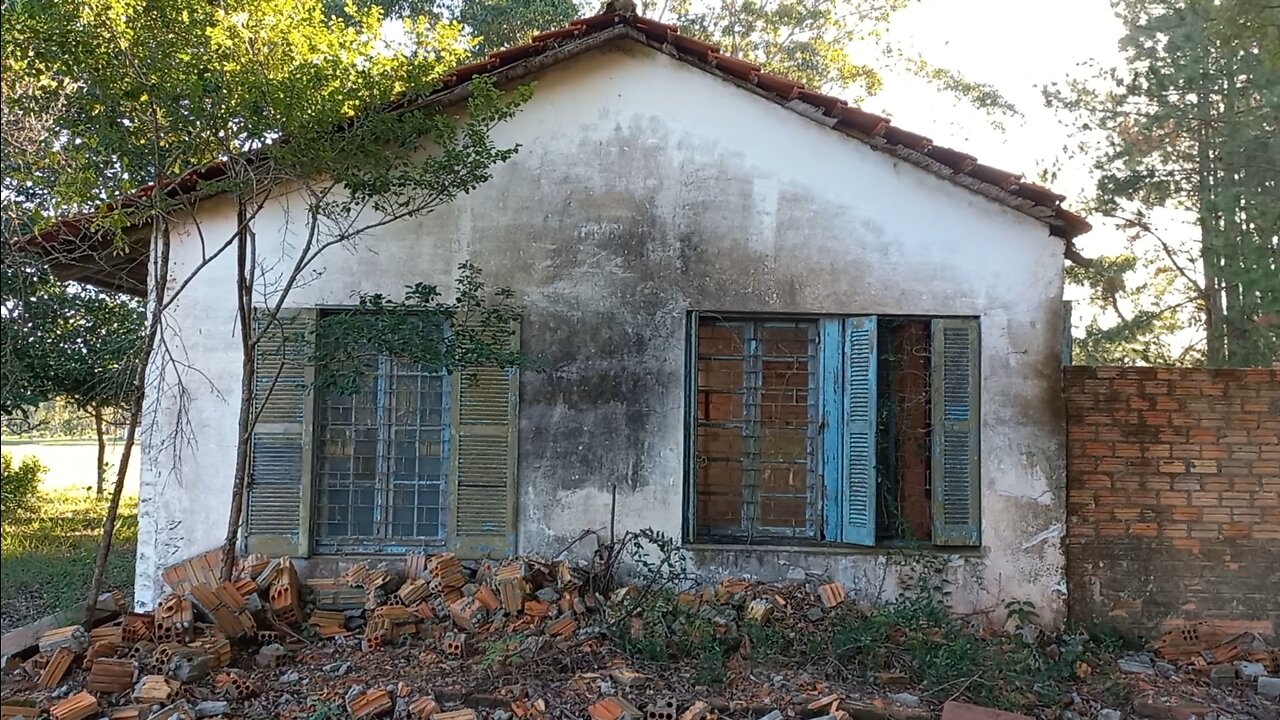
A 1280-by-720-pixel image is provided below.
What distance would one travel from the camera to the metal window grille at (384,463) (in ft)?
20.3

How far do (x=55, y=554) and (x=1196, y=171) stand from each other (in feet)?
41.9

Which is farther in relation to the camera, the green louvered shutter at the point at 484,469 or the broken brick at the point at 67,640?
the green louvered shutter at the point at 484,469

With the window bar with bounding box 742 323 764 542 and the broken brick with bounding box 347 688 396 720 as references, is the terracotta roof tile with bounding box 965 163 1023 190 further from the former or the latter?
the broken brick with bounding box 347 688 396 720

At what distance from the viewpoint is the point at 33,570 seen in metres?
7.25

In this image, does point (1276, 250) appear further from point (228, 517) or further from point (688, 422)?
point (228, 517)

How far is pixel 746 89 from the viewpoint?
6.24 m

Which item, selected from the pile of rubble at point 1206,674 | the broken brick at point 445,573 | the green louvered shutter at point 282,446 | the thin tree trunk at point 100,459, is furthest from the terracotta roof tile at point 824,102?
the thin tree trunk at point 100,459

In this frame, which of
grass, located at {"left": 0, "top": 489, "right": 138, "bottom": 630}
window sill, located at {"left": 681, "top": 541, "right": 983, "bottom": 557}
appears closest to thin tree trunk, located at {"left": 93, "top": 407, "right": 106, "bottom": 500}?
grass, located at {"left": 0, "top": 489, "right": 138, "bottom": 630}

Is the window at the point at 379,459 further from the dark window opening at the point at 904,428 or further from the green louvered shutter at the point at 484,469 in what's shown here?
the dark window opening at the point at 904,428

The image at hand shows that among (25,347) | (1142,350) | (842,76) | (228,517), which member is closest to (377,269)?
(228,517)

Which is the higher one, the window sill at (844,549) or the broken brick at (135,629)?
the window sill at (844,549)

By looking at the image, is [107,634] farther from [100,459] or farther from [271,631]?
[100,459]

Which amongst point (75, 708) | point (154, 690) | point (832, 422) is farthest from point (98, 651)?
point (832, 422)

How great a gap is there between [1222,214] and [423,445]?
294 inches
